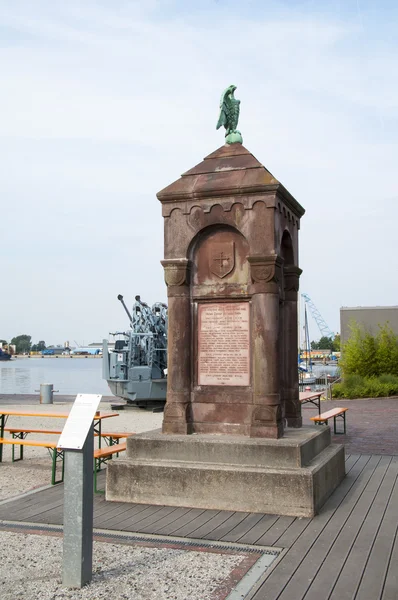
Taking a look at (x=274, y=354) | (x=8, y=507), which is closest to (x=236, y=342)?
(x=274, y=354)

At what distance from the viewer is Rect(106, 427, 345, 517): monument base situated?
6461 millimetres

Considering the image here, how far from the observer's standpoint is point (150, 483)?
697cm

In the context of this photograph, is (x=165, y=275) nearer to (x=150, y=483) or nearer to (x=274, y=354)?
(x=274, y=354)

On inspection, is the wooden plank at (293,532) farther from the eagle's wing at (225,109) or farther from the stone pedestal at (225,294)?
the eagle's wing at (225,109)

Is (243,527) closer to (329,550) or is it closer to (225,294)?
(329,550)

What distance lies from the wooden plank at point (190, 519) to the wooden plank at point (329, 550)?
1.19 m

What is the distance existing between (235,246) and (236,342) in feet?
3.88

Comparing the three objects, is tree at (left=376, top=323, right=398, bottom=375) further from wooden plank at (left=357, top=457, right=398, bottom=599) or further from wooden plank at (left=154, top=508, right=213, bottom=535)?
wooden plank at (left=154, top=508, right=213, bottom=535)

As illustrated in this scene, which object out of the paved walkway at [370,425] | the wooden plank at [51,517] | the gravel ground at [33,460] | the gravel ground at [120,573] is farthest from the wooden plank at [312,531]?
the gravel ground at [33,460]

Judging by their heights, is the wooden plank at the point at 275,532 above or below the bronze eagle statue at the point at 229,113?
below

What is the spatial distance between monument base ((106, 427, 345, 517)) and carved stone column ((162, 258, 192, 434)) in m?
0.27

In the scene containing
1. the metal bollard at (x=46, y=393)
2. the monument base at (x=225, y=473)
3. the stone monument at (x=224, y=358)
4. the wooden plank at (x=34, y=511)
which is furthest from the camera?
the metal bollard at (x=46, y=393)

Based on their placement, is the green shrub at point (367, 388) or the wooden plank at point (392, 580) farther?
the green shrub at point (367, 388)

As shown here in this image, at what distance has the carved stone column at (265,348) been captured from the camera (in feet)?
23.4
